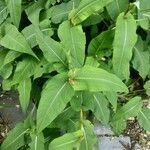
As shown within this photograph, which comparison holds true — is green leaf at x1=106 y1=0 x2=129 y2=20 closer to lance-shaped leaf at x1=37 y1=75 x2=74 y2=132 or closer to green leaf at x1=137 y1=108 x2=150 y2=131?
lance-shaped leaf at x1=37 y1=75 x2=74 y2=132

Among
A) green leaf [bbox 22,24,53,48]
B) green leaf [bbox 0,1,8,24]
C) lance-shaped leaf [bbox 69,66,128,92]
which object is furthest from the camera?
green leaf [bbox 0,1,8,24]

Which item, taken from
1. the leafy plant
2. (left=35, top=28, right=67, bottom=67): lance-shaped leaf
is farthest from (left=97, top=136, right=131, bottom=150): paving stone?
(left=35, top=28, right=67, bottom=67): lance-shaped leaf

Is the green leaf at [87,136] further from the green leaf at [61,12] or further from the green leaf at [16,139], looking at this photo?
the green leaf at [61,12]

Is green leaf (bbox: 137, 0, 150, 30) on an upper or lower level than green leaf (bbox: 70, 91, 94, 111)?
upper

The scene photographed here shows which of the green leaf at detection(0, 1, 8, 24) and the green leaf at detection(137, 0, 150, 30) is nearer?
the green leaf at detection(137, 0, 150, 30)

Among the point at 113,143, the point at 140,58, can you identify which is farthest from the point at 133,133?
the point at 140,58

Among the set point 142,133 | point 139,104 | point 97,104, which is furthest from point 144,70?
point 142,133

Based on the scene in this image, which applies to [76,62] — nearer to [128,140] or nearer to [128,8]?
[128,8]

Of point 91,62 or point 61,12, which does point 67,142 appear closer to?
point 91,62

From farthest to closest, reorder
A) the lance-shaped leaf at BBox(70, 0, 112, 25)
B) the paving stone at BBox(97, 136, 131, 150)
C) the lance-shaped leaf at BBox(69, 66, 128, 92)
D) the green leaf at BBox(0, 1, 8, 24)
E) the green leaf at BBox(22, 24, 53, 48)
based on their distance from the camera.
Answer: the paving stone at BBox(97, 136, 131, 150) < the green leaf at BBox(0, 1, 8, 24) < the green leaf at BBox(22, 24, 53, 48) < the lance-shaped leaf at BBox(70, 0, 112, 25) < the lance-shaped leaf at BBox(69, 66, 128, 92)

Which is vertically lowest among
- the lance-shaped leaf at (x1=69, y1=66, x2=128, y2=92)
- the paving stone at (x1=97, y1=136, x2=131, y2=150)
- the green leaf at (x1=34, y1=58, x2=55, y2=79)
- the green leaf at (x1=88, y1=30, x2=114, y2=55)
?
the paving stone at (x1=97, y1=136, x2=131, y2=150)
